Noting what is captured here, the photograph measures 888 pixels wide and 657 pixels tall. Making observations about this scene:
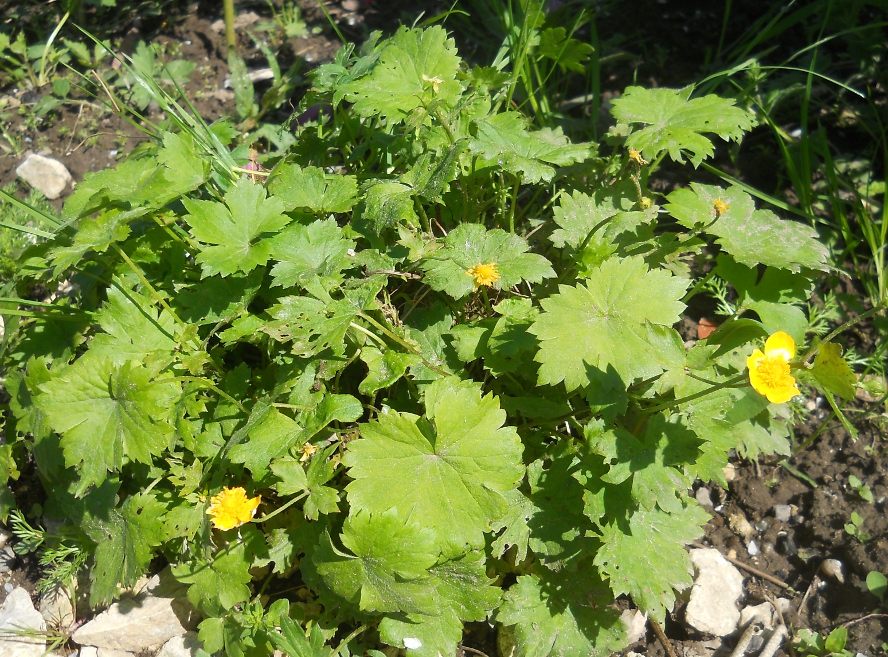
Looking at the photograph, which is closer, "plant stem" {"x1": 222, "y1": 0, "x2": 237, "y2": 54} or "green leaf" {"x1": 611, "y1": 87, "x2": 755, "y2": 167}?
"green leaf" {"x1": 611, "y1": 87, "x2": 755, "y2": 167}

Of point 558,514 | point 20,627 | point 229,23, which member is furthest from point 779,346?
point 229,23

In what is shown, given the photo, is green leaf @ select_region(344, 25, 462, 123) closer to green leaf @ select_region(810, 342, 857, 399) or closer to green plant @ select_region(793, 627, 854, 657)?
green leaf @ select_region(810, 342, 857, 399)

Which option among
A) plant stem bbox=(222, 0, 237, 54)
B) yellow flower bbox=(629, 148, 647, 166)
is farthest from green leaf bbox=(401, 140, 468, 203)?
plant stem bbox=(222, 0, 237, 54)

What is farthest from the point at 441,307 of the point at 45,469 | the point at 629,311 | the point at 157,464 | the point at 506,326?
the point at 45,469

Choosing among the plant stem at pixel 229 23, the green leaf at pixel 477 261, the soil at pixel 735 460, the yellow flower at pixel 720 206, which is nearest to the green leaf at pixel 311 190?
the green leaf at pixel 477 261

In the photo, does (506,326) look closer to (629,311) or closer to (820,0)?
(629,311)

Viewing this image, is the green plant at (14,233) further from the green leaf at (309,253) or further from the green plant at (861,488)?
the green plant at (861,488)
